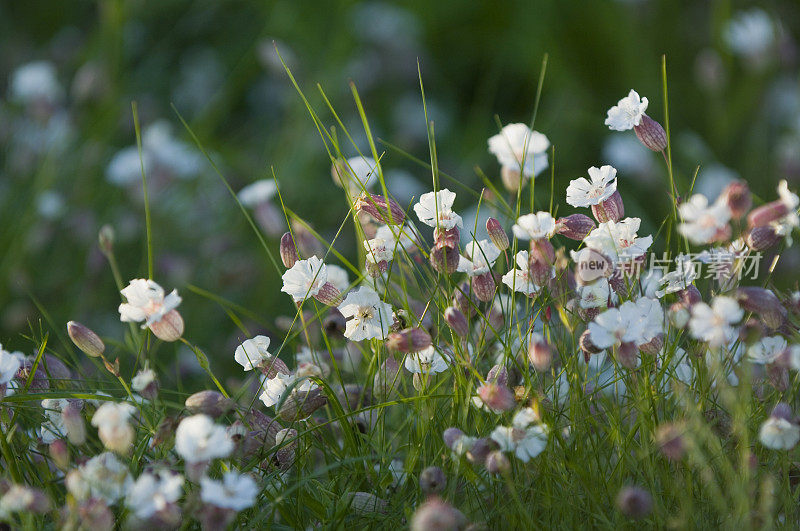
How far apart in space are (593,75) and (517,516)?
→ 2.11 meters

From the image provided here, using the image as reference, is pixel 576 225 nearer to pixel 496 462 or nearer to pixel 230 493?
pixel 496 462

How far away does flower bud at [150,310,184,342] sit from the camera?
0.83 m

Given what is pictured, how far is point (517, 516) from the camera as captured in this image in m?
0.79

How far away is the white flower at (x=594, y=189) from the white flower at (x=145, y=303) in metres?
0.41

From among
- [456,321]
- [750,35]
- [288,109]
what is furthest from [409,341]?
[750,35]

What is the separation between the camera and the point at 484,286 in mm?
863

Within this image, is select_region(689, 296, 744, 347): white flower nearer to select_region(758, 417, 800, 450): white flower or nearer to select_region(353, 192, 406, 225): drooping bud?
select_region(758, 417, 800, 450): white flower

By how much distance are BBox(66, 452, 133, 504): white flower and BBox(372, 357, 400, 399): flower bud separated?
277mm

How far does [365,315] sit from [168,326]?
7.7 inches

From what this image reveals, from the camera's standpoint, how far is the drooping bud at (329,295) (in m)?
0.88

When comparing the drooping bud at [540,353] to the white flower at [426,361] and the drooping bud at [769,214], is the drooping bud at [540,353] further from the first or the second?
the drooping bud at [769,214]

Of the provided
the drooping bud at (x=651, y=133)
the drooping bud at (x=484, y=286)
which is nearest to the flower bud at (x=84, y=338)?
the drooping bud at (x=484, y=286)

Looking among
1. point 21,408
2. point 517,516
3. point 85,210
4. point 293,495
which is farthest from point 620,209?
point 85,210

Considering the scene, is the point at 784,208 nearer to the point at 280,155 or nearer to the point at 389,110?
the point at 280,155
